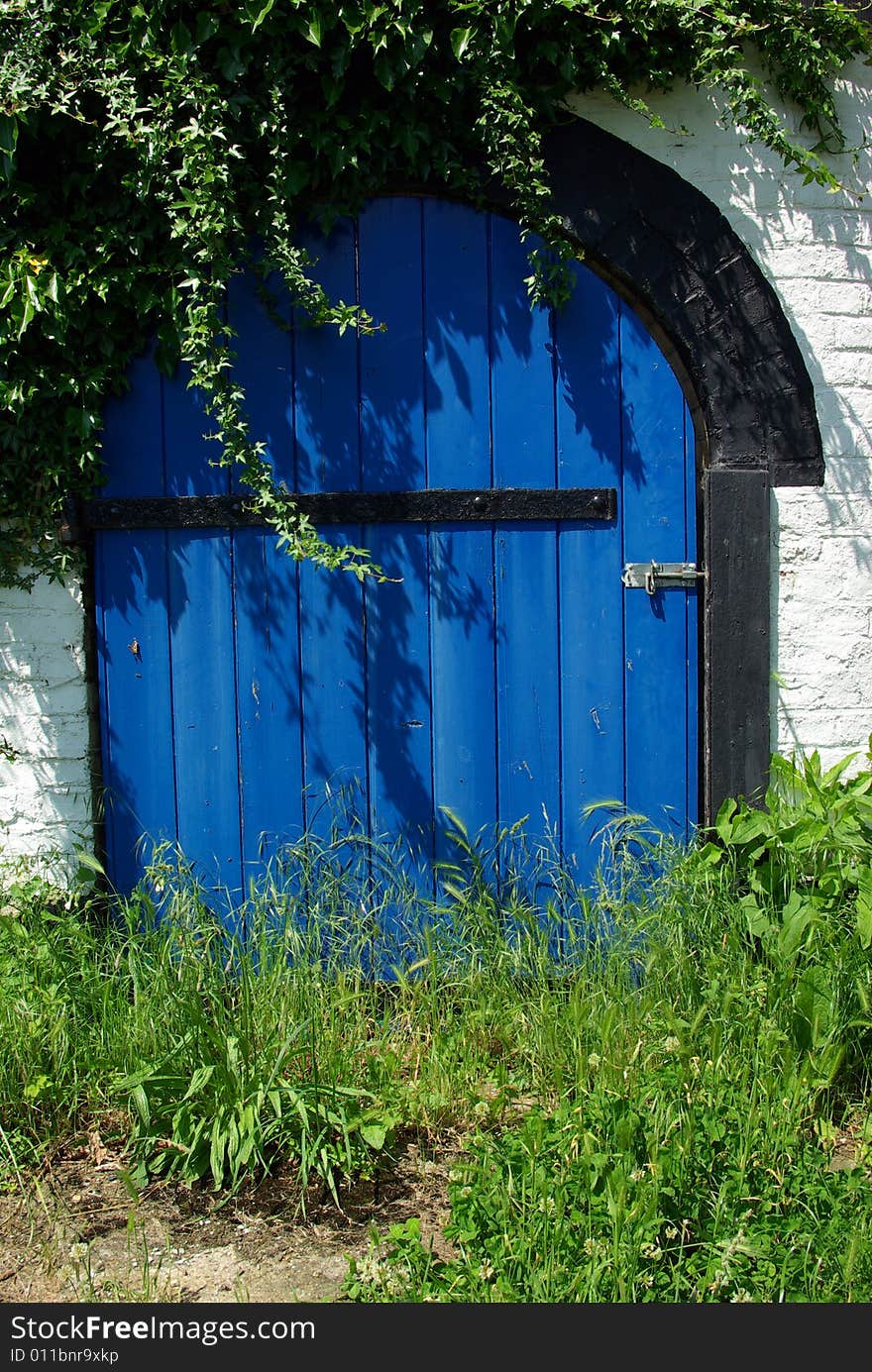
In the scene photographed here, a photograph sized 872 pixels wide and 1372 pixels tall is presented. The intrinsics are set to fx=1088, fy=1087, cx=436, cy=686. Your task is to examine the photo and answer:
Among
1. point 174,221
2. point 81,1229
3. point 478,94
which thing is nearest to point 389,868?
point 81,1229

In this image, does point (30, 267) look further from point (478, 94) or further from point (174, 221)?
point (478, 94)

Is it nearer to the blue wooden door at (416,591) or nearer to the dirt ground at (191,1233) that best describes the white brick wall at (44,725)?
the blue wooden door at (416,591)

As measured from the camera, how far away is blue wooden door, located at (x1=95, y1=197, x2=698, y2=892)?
10.1ft

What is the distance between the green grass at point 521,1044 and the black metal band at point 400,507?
0.92 meters

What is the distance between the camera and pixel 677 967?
2.79m

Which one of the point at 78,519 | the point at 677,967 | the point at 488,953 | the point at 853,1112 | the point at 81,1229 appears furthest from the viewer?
the point at 78,519

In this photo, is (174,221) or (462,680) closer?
(174,221)

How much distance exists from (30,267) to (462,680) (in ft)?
5.30

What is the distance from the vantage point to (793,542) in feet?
10.3

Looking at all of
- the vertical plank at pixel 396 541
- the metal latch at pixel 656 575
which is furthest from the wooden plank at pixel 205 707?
the metal latch at pixel 656 575

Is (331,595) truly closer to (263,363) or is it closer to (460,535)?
(460,535)

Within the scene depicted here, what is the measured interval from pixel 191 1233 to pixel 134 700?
150cm

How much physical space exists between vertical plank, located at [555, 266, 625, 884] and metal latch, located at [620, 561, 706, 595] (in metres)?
0.03

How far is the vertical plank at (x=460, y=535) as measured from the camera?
3.09 meters
